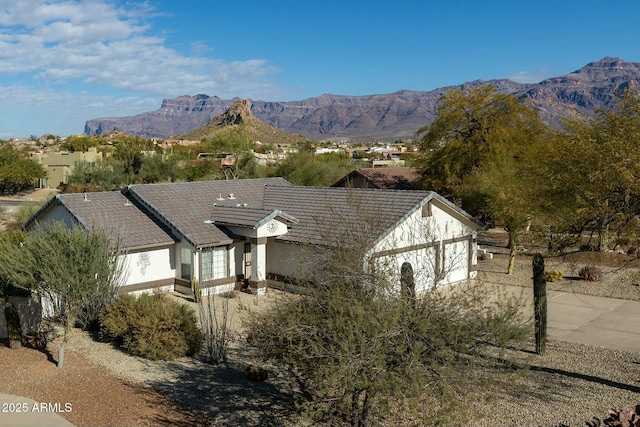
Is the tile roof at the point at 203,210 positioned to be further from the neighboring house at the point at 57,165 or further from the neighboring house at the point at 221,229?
the neighboring house at the point at 57,165

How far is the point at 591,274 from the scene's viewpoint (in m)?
25.8

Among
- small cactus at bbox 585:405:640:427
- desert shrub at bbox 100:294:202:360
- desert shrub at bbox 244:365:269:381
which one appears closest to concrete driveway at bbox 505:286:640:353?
small cactus at bbox 585:405:640:427

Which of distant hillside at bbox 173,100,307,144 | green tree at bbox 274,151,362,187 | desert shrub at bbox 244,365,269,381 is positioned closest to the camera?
desert shrub at bbox 244,365,269,381

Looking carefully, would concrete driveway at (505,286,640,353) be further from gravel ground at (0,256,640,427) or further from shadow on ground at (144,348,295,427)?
shadow on ground at (144,348,295,427)

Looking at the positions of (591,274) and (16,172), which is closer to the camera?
(591,274)

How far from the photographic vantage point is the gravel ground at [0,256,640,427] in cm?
1145

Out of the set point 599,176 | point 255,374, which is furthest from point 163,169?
point 599,176

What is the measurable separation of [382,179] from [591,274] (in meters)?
18.5

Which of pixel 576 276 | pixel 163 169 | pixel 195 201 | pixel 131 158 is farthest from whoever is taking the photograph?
pixel 131 158

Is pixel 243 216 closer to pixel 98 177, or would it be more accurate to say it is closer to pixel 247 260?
pixel 247 260

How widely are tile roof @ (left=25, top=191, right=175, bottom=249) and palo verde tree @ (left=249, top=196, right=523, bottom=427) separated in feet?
43.9

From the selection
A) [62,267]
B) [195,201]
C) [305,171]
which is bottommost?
[62,267]

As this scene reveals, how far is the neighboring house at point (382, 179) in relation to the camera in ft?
135

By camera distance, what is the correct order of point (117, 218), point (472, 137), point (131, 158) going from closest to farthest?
point (117, 218)
point (472, 137)
point (131, 158)
